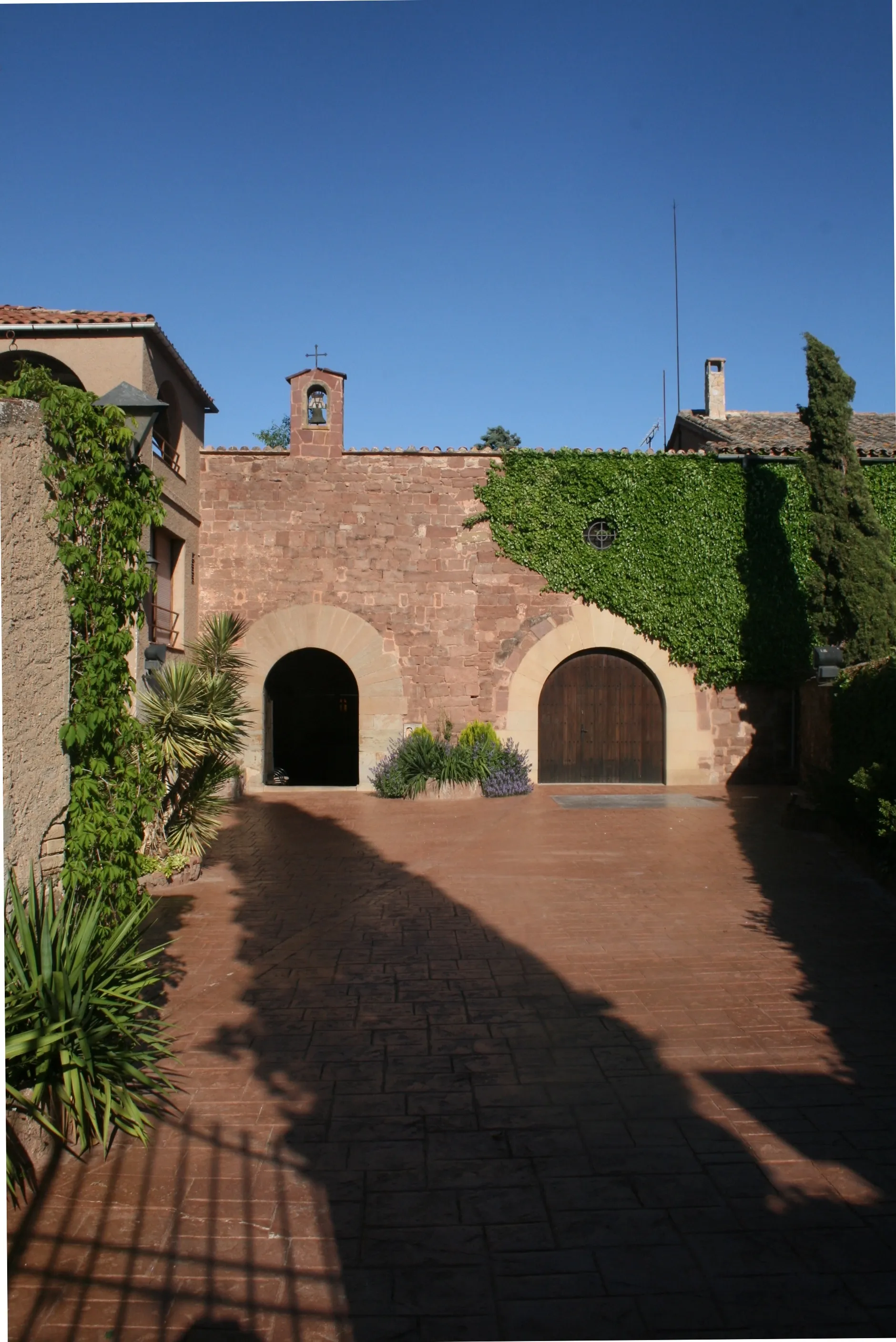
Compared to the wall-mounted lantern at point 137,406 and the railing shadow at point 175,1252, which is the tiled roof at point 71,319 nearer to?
the wall-mounted lantern at point 137,406

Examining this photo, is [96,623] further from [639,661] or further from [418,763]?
[639,661]

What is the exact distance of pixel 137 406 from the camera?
5.96m

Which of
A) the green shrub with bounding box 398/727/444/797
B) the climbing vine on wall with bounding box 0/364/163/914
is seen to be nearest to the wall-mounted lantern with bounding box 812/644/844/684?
the green shrub with bounding box 398/727/444/797

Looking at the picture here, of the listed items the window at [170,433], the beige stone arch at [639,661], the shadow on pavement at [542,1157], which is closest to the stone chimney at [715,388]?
the beige stone arch at [639,661]

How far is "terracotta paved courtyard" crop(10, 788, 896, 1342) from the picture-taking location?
3045mm

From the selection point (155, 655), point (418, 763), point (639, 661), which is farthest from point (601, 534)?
point (155, 655)

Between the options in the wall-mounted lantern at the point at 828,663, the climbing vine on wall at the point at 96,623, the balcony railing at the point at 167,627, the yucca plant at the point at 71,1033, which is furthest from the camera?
the balcony railing at the point at 167,627

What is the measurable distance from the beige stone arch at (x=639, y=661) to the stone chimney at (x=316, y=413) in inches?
182

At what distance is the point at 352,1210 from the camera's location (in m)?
3.53

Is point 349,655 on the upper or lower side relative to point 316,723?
upper

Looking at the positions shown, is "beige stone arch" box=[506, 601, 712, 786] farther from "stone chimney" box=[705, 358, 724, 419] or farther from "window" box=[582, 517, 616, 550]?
"stone chimney" box=[705, 358, 724, 419]

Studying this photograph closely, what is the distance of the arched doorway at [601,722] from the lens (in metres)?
16.1

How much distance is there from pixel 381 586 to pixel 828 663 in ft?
23.4

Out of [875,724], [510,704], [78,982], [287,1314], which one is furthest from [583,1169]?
[510,704]
